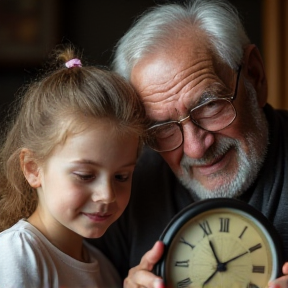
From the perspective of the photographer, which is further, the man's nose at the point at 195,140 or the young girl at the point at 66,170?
the man's nose at the point at 195,140

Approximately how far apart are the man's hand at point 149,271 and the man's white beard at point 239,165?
318 mm

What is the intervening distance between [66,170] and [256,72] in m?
0.60

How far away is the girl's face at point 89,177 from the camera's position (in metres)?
1.14

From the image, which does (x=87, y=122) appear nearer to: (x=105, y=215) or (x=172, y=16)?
(x=105, y=215)

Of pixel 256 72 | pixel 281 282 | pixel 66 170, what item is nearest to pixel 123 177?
pixel 66 170

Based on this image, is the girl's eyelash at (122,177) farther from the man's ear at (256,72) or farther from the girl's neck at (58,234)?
the man's ear at (256,72)

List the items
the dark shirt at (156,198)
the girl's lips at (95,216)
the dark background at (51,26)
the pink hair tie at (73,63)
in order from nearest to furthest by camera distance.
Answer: the girl's lips at (95,216)
the pink hair tie at (73,63)
the dark shirt at (156,198)
the dark background at (51,26)

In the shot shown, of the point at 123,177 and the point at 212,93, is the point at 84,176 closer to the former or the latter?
the point at 123,177

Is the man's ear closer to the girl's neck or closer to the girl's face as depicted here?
the girl's face

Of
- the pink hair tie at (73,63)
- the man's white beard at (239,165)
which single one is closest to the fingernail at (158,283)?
the man's white beard at (239,165)

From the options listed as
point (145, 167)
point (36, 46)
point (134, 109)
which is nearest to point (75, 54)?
point (134, 109)

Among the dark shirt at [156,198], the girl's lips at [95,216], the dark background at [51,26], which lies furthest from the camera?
the dark background at [51,26]

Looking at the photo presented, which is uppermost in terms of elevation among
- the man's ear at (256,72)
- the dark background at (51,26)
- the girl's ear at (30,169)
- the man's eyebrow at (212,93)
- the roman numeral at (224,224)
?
the dark background at (51,26)

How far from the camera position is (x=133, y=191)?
1.49 metres
